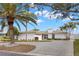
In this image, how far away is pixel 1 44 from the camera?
2139 mm

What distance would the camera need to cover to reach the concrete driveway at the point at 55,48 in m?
2.10

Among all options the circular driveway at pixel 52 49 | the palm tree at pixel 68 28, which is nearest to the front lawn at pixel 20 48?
the circular driveway at pixel 52 49

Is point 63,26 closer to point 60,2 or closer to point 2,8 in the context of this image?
point 60,2

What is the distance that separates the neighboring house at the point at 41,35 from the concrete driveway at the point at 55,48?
4cm

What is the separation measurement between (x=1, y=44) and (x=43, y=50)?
0.35 meters

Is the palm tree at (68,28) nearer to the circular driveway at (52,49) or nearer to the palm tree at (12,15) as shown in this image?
the circular driveway at (52,49)

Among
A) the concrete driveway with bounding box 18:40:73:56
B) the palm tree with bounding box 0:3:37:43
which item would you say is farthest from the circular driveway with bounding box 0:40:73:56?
the palm tree with bounding box 0:3:37:43

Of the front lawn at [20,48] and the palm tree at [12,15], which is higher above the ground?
the palm tree at [12,15]

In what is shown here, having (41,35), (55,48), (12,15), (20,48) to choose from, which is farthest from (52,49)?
(12,15)

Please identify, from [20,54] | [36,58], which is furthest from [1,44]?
[36,58]

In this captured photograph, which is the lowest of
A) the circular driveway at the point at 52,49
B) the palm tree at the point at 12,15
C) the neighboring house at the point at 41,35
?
the circular driveway at the point at 52,49

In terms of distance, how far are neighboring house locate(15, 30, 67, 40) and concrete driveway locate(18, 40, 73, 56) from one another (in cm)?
4

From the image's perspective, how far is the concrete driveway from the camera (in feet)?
6.89

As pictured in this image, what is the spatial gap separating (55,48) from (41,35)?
0.16 metres
